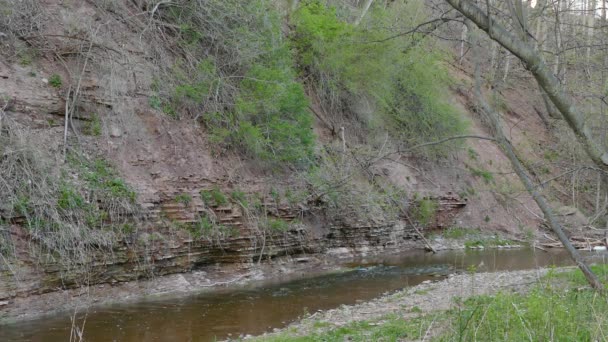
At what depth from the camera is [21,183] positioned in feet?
35.8

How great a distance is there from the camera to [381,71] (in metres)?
21.9

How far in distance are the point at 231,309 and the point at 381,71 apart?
13.5 metres

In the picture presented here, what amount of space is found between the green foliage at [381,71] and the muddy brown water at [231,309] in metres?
6.35

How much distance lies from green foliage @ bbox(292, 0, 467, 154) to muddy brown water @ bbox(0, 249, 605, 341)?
20.8 feet

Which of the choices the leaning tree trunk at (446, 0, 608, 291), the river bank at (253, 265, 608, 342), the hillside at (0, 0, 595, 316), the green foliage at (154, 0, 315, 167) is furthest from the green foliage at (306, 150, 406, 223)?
the leaning tree trunk at (446, 0, 608, 291)

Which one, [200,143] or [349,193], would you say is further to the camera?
[349,193]

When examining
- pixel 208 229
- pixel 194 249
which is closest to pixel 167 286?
pixel 194 249

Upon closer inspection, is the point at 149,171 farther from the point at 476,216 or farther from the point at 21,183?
the point at 476,216

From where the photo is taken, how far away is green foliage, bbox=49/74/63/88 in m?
13.4

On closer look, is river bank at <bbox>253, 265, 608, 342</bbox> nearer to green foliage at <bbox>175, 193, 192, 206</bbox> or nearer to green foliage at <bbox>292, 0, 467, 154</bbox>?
green foliage at <bbox>175, 193, 192, 206</bbox>

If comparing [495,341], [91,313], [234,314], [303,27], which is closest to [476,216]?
[303,27]

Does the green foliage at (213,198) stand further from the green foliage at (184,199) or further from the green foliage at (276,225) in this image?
the green foliage at (276,225)

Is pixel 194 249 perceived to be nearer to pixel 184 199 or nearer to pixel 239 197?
pixel 184 199

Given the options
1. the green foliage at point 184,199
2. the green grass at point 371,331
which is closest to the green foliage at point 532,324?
the green grass at point 371,331
